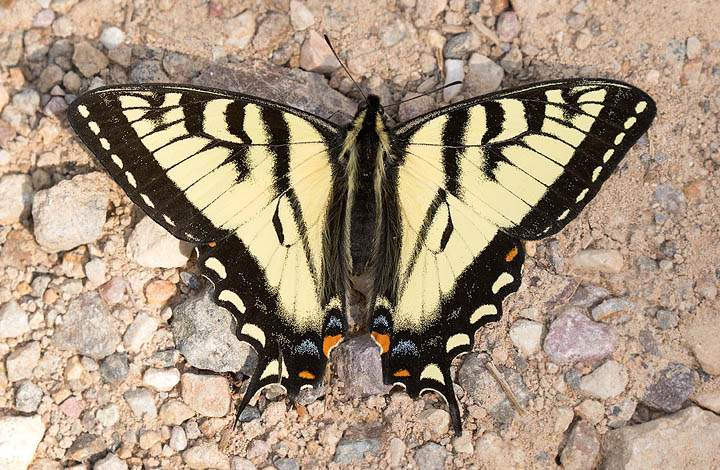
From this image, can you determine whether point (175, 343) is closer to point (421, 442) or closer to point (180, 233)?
point (180, 233)

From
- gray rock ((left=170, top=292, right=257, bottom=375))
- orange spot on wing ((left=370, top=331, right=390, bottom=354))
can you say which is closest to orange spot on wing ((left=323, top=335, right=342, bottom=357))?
orange spot on wing ((left=370, top=331, right=390, bottom=354))

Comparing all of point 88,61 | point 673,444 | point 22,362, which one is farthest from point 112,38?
point 673,444

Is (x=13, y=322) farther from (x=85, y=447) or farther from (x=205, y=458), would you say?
(x=205, y=458)

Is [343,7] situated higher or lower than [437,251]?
higher

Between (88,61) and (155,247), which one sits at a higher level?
(88,61)

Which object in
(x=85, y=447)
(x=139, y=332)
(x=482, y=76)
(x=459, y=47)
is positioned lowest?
(x=85, y=447)

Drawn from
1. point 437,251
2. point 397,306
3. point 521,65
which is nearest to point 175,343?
point 397,306
